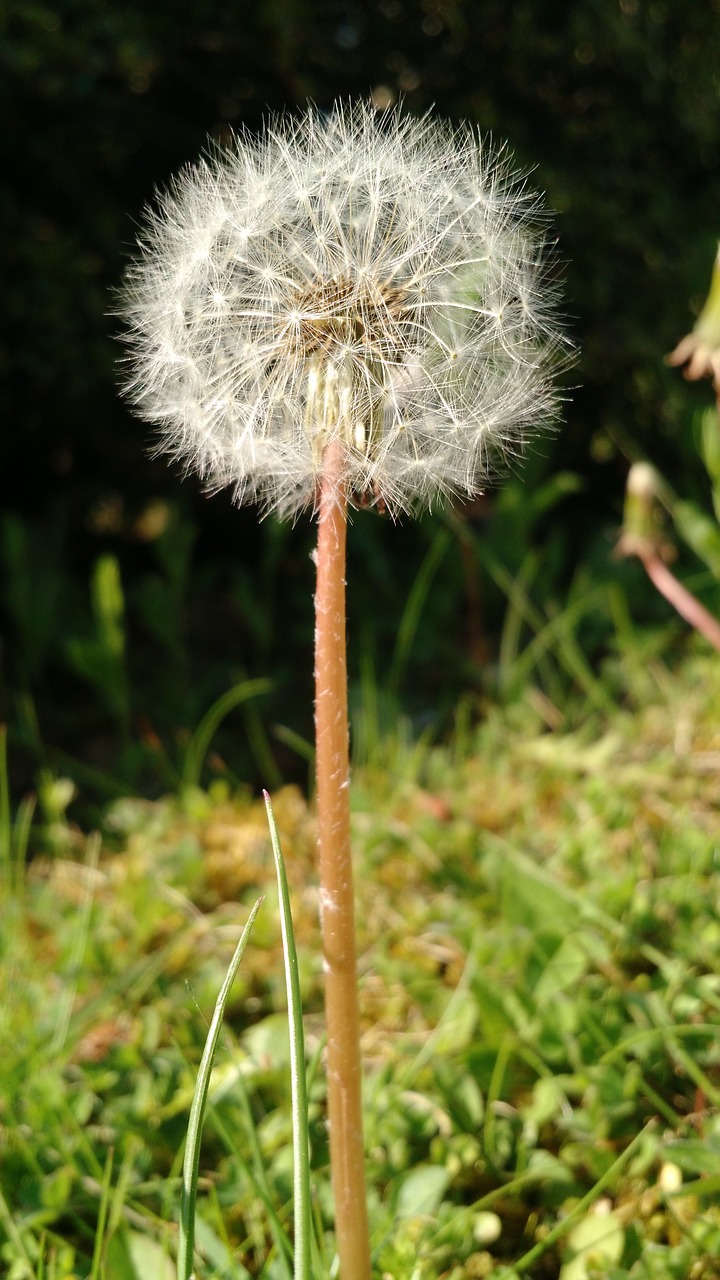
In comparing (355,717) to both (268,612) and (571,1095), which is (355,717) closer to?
(268,612)

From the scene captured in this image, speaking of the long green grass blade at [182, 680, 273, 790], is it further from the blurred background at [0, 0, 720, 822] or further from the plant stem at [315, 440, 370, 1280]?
the plant stem at [315, 440, 370, 1280]

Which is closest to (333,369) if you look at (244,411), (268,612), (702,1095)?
(244,411)

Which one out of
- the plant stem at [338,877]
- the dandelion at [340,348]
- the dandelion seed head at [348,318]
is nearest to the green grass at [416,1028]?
the plant stem at [338,877]

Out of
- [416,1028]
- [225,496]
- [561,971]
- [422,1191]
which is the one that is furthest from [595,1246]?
[225,496]

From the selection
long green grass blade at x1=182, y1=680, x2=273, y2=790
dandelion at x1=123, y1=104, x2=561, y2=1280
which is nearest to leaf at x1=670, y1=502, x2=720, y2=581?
long green grass blade at x1=182, y1=680, x2=273, y2=790

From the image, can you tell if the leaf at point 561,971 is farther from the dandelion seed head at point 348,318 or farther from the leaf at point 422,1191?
the dandelion seed head at point 348,318

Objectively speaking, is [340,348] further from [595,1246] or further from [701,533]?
[701,533]

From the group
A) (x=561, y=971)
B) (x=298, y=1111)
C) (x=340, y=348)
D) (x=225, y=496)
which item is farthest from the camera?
(x=225, y=496)
